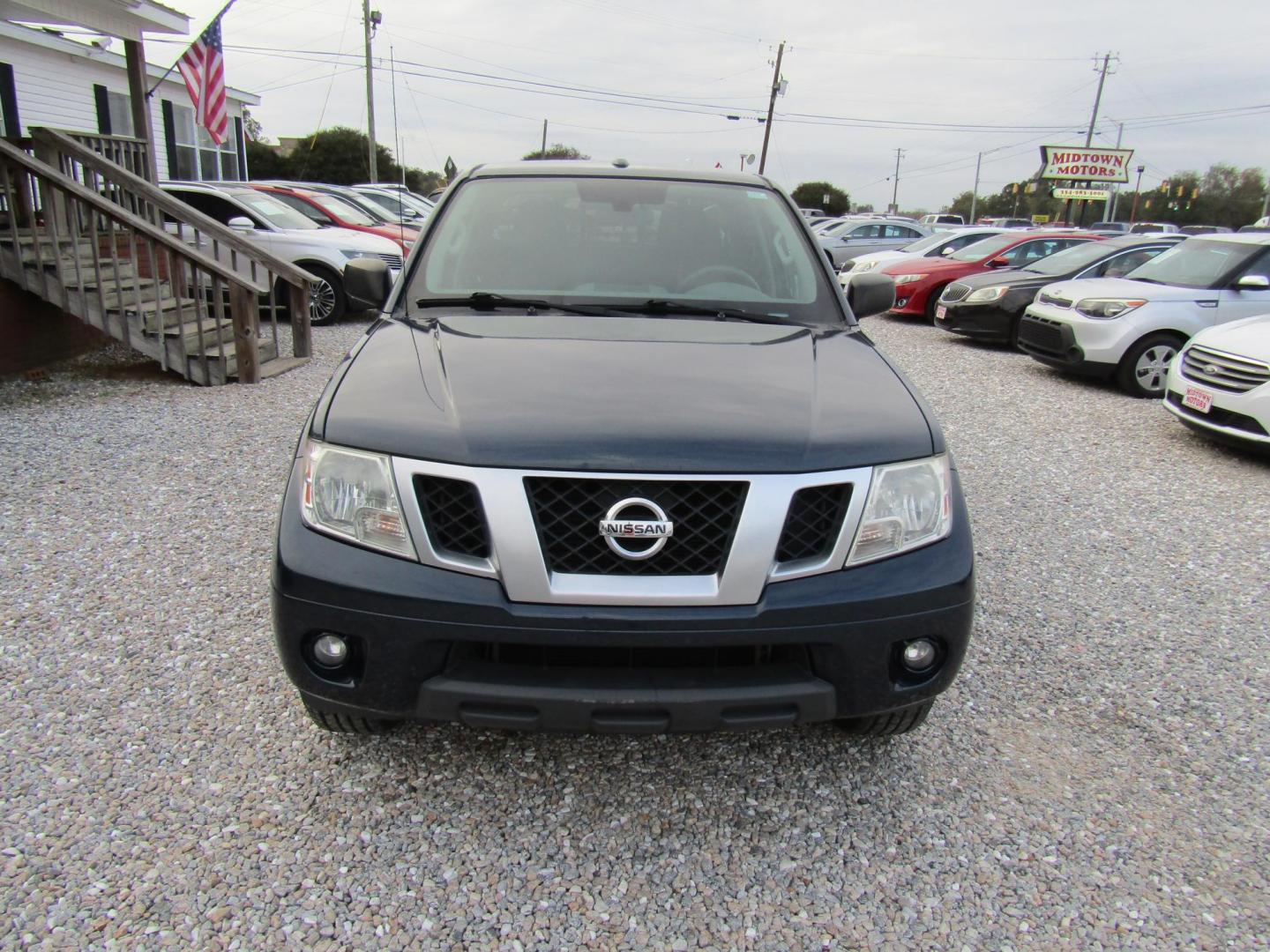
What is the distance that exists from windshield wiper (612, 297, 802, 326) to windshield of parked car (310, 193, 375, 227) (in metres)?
9.98

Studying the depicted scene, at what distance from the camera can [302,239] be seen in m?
10.7

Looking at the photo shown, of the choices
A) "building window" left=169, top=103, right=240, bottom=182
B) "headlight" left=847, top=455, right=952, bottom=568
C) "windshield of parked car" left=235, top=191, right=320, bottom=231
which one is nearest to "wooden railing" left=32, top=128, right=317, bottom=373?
"windshield of parked car" left=235, top=191, right=320, bottom=231

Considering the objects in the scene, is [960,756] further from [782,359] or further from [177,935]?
[177,935]

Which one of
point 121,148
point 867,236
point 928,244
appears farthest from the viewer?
point 867,236

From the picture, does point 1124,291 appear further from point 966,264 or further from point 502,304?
point 502,304

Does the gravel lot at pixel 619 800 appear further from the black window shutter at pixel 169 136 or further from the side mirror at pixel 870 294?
the black window shutter at pixel 169 136

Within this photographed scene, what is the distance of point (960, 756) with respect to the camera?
2.71 meters

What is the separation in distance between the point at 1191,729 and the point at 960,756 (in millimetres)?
877

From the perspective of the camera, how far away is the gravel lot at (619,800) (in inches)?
80.2

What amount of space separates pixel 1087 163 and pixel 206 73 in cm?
3924

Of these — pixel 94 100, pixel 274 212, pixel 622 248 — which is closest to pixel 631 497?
pixel 622 248

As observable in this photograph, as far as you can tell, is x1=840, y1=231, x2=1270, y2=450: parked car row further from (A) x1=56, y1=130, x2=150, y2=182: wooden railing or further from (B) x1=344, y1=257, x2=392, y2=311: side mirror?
(A) x1=56, y1=130, x2=150, y2=182: wooden railing

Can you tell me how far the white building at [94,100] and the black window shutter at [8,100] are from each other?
2 cm

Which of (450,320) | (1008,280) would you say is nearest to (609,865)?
(450,320)
